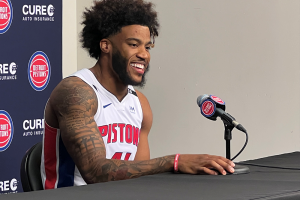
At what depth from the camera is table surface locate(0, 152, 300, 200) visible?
0.99 meters

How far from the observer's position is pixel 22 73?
2.83m

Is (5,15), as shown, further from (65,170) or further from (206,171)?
(206,171)

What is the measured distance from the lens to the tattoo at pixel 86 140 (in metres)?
1.51

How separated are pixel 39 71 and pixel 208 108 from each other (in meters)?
1.66

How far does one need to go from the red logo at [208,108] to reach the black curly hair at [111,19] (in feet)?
2.07

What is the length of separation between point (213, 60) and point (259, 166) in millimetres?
1759

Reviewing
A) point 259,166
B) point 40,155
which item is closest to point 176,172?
point 259,166

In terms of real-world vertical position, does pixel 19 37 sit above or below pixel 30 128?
above

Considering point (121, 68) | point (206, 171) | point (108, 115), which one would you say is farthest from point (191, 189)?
point (121, 68)

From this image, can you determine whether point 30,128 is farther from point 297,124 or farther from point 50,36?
point 297,124

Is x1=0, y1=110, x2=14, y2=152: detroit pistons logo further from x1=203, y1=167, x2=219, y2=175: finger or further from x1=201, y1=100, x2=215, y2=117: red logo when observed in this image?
x1=203, y1=167, x2=219, y2=175: finger

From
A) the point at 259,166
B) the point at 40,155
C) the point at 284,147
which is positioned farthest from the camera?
the point at 284,147

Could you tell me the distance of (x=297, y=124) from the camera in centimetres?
321

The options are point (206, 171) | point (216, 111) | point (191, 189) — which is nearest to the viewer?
point (191, 189)
